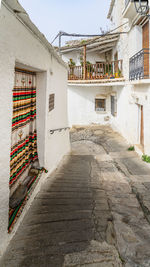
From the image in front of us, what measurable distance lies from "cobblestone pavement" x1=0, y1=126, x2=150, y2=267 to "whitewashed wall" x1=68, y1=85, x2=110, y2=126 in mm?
A: 9968

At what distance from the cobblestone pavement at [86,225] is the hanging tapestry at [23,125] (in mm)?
680

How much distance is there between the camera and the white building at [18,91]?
2.26m

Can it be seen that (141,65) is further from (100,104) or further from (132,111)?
(100,104)

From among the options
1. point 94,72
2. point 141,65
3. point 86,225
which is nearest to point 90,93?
point 94,72

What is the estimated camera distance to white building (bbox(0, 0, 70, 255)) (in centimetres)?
226

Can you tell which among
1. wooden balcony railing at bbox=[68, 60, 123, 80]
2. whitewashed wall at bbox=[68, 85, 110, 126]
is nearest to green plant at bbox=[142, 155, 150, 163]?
wooden balcony railing at bbox=[68, 60, 123, 80]

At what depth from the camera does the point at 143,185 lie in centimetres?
434

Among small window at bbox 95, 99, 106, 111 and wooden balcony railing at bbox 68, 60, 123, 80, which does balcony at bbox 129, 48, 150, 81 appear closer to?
wooden balcony railing at bbox 68, 60, 123, 80

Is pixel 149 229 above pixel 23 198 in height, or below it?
below

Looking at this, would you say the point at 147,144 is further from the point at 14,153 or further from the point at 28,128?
the point at 14,153

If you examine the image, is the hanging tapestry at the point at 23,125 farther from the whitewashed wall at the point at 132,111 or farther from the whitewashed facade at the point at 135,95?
the whitewashed wall at the point at 132,111

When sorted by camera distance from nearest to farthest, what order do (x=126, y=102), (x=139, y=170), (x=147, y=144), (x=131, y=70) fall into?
(x=139, y=170) < (x=147, y=144) < (x=131, y=70) < (x=126, y=102)

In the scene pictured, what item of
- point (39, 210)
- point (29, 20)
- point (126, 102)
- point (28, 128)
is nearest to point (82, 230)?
point (39, 210)

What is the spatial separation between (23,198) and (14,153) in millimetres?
691
